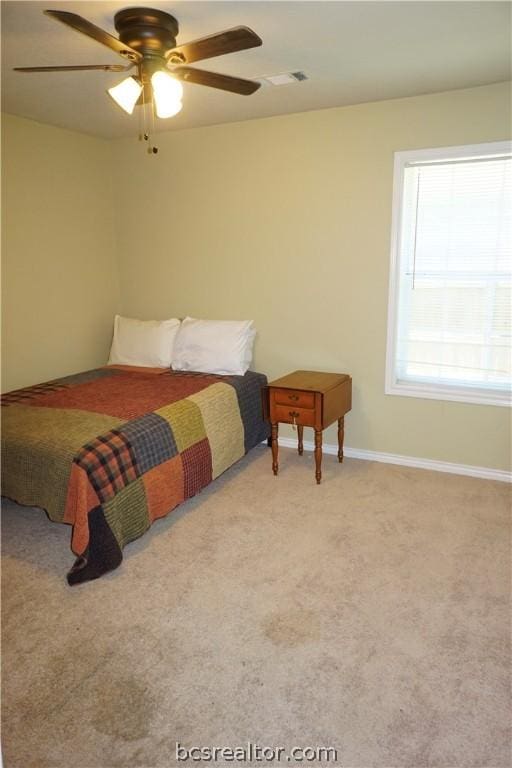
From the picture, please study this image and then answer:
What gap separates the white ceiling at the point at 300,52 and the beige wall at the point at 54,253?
1.25 feet

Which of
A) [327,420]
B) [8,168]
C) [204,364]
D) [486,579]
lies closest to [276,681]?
[486,579]

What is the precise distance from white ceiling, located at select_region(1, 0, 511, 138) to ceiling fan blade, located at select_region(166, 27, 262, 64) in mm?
178

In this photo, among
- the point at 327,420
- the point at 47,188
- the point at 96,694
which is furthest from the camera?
the point at 47,188

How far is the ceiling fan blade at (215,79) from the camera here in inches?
79.5

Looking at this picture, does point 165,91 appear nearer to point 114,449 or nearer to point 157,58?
point 157,58

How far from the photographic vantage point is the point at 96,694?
Result: 5.69 feet

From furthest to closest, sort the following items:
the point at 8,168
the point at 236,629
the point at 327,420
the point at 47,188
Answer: the point at 47,188
the point at 8,168
the point at 327,420
the point at 236,629

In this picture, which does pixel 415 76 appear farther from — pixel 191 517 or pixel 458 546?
pixel 191 517

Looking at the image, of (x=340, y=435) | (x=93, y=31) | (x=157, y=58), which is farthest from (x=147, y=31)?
(x=340, y=435)

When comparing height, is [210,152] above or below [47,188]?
above

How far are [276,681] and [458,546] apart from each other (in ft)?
4.01

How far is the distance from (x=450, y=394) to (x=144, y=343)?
7.33 feet

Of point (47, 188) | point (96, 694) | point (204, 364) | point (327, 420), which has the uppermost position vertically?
point (47, 188)

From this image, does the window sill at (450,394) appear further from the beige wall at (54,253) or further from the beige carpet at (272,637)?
the beige wall at (54,253)
